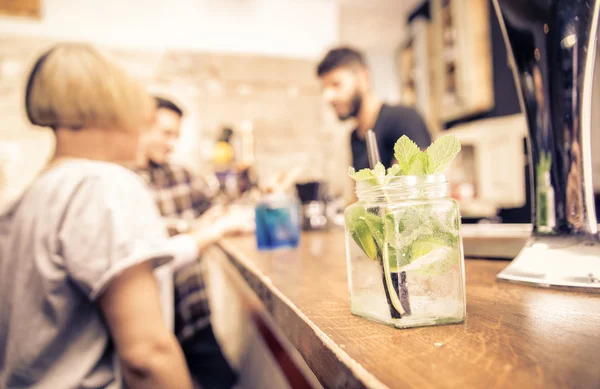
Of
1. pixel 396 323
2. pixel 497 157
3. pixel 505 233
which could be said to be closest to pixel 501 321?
pixel 396 323

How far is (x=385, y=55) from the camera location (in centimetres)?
495

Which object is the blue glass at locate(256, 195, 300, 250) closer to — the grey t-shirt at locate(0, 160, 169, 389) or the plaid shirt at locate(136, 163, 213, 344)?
the grey t-shirt at locate(0, 160, 169, 389)

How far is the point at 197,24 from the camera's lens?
160 inches

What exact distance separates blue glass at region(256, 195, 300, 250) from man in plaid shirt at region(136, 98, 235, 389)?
2.73ft

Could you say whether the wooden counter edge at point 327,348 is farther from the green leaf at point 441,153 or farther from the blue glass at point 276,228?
the blue glass at point 276,228

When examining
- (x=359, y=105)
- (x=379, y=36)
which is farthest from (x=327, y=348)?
(x=379, y=36)

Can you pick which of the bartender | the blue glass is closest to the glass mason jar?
the blue glass

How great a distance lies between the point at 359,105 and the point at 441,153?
2.11m

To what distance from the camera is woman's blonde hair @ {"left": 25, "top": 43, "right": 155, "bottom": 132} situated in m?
0.93

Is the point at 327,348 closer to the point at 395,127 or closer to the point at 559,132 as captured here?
the point at 559,132

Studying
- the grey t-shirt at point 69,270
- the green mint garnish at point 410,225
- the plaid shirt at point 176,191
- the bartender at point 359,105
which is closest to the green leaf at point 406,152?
the green mint garnish at point 410,225

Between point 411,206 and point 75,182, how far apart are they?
2.34ft

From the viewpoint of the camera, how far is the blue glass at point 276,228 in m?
1.14

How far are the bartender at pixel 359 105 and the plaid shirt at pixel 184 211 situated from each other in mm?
1077
